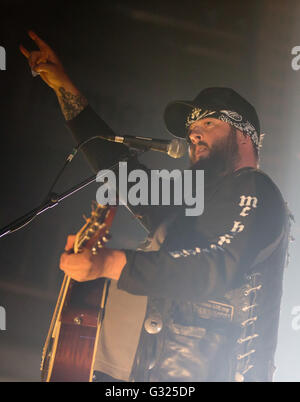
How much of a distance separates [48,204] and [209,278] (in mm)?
937

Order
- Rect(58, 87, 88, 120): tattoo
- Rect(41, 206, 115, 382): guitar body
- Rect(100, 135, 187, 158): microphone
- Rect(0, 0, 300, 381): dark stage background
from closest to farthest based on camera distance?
Rect(41, 206, 115, 382): guitar body → Rect(100, 135, 187, 158): microphone → Rect(0, 0, 300, 381): dark stage background → Rect(58, 87, 88, 120): tattoo

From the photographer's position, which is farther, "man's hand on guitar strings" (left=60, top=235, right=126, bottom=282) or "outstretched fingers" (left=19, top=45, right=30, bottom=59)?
"outstretched fingers" (left=19, top=45, right=30, bottom=59)

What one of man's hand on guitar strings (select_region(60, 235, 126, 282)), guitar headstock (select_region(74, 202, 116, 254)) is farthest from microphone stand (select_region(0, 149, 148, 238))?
man's hand on guitar strings (select_region(60, 235, 126, 282))

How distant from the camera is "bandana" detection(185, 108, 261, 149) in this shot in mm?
2945

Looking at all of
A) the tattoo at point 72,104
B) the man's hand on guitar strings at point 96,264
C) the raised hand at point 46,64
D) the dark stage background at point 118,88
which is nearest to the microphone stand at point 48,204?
the dark stage background at point 118,88

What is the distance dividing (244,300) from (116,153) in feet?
3.35

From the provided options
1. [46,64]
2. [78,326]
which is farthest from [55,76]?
[78,326]

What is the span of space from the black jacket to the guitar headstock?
18 centimetres

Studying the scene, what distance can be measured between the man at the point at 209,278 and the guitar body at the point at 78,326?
0.06 metres

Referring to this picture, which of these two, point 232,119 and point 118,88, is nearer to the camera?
point 232,119

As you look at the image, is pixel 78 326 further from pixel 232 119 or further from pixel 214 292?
pixel 232 119

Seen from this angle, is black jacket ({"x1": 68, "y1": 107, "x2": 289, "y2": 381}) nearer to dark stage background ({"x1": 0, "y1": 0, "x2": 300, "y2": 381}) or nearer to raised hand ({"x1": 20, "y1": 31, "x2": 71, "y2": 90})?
dark stage background ({"x1": 0, "y1": 0, "x2": 300, "y2": 381})

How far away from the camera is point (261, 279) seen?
8.99ft

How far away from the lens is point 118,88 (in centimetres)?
314
